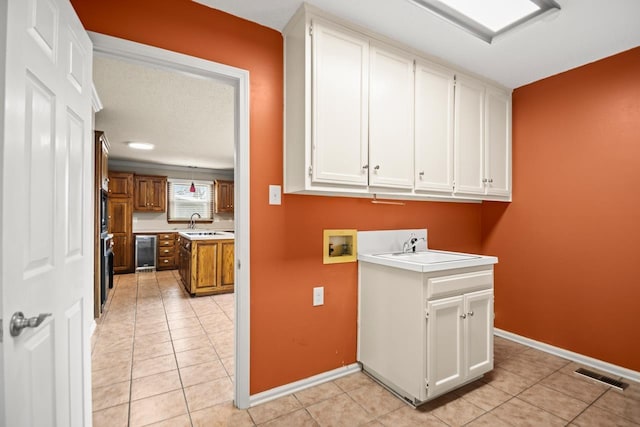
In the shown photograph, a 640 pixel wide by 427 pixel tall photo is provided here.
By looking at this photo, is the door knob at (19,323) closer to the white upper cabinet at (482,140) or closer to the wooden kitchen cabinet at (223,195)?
the white upper cabinet at (482,140)

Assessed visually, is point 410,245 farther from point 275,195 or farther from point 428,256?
point 275,195

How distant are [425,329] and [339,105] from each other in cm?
146

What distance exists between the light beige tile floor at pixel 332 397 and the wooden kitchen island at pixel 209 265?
165cm

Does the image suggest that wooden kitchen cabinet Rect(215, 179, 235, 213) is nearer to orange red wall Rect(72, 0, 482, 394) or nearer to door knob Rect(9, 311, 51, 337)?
orange red wall Rect(72, 0, 482, 394)

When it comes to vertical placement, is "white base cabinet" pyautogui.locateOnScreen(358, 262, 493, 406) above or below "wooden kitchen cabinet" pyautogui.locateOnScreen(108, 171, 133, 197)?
below

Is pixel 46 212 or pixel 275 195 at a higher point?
pixel 275 195

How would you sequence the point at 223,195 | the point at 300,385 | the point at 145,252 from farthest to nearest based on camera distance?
the point at 223,195
the point at 145,252
the point at 300,385

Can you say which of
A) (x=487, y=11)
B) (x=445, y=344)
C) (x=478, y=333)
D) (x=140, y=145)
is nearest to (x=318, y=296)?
(x=445, y=344)

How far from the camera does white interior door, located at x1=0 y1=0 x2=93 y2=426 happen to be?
33.6 inches

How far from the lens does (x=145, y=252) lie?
21.7 feet

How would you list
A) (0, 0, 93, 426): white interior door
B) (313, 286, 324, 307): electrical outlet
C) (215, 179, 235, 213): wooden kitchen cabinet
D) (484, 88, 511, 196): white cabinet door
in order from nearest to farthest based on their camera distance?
(0, 0, 93, 426): white interior door, (313, 286, 324, 307): electrical outlet, (484, 88, 511, 196): white cabinet door, (215, 179, 235, 213): wooden kitchen cabinet

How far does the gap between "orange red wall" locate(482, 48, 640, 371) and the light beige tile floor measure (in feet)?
1.06

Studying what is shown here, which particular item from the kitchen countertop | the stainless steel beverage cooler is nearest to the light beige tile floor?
the kitchen countertop

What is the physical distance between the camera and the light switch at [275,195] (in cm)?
199
